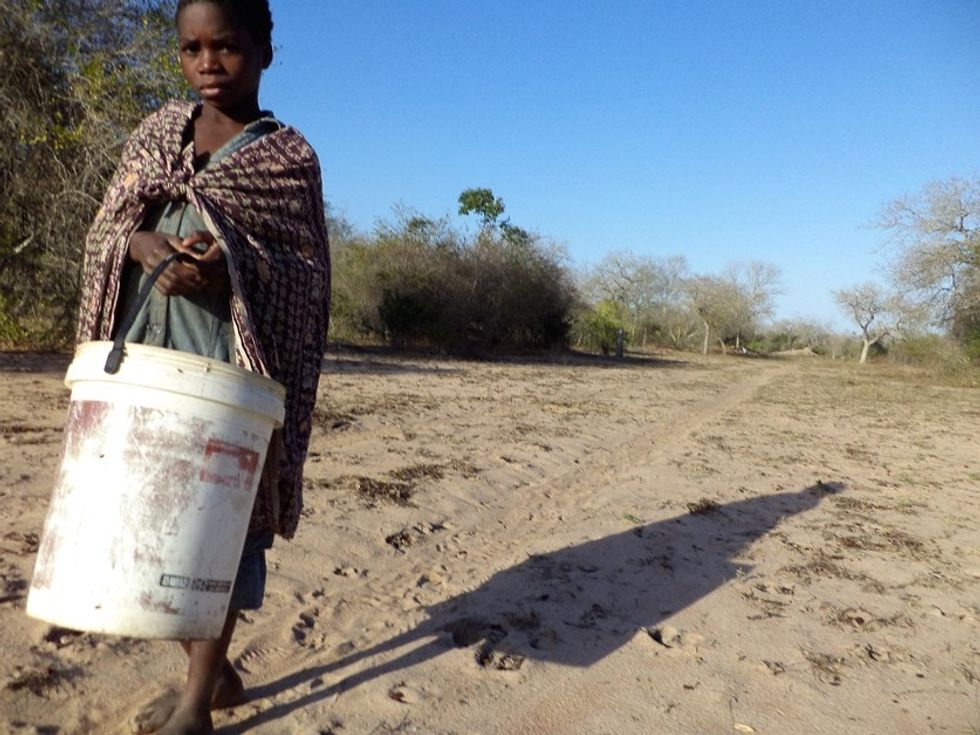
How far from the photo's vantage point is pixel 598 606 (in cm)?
309

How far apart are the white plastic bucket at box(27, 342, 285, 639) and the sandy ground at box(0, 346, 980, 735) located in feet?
2.19

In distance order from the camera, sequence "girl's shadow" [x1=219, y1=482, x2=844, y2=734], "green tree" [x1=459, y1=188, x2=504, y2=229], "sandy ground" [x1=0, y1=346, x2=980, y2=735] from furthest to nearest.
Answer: "green tree" [x1=459, y1=188, x2=504, y2=229] → "girl's shadow" [x1=219, y1=482, x2=844, y2=734] → "sandy ground" [x1=0, y1=346, x2=980, y2=735]

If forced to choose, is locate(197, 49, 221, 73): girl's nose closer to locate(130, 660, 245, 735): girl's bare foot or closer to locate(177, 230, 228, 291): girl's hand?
locate(177, 230, 228, 291): girl's hand

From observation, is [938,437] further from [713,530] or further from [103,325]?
[103,325]

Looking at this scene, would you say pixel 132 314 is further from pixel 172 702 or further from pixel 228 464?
pixel 172 702

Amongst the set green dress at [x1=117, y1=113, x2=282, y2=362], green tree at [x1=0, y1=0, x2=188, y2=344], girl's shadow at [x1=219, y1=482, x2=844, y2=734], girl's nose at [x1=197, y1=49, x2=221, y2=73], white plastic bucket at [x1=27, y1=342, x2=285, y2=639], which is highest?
green tree at [x1=0, y1=0, x2=188, y2=344]

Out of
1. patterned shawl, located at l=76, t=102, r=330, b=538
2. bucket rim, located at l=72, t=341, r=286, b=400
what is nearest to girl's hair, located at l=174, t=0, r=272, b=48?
patterned shawl, located at l=76, t=102, r=330, b=538

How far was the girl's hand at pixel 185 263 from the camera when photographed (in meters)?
1.71

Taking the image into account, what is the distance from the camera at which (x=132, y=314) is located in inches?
62.9

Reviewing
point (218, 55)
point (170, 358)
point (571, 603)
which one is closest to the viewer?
point (170, 358)

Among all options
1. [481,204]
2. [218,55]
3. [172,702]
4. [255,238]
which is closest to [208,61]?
[218,55]

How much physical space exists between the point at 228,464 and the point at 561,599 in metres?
1.90

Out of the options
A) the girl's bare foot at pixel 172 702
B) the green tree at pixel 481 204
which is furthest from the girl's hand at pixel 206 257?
the green tree at pixel 481 204

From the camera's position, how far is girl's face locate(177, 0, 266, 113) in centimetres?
181
